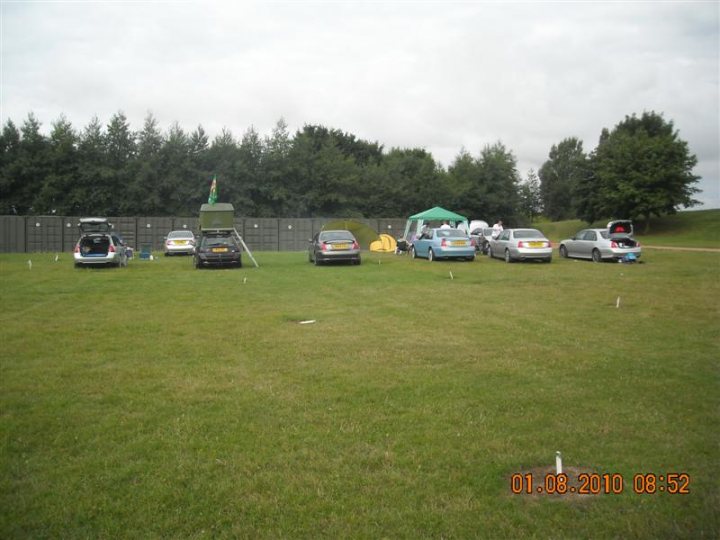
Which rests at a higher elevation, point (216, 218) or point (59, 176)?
point (59, 176)

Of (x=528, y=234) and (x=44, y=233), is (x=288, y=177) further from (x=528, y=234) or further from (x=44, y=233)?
(x=528, y=234)

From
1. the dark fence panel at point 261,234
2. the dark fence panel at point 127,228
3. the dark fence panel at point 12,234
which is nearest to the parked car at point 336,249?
the dark fence panel at point 261,234

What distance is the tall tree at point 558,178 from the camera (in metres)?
90.8

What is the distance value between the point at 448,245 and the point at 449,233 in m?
0.84

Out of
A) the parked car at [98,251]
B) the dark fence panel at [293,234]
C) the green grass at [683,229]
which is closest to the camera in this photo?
the parked car at [98,251]

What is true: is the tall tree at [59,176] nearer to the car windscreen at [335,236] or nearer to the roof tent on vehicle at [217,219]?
the roof tent on vehicle at [217,219]

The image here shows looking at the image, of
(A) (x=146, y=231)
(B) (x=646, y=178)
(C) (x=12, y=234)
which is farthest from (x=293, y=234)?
(B) (x=646, y=178)

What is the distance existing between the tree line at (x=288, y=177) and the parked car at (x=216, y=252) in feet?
84.1

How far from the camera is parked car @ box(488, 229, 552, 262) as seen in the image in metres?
22.6

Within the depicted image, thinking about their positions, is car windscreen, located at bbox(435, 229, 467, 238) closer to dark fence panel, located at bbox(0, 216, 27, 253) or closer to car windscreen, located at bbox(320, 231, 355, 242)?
car windscreen, located at bbox(320, 231, 355, 242)

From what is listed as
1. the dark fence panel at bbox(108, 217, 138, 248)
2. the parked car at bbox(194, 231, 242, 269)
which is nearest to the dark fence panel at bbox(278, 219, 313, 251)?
the dark fence panel at bbox(108, 217, 138, 248)

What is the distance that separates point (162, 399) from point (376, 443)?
7.27 ft

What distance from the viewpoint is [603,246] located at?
2322 cm

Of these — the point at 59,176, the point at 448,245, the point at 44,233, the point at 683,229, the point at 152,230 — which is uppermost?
the point at 59,176
